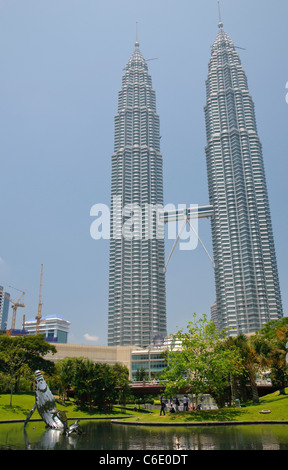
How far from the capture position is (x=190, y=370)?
47.7m

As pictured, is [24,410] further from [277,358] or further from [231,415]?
[277,358]

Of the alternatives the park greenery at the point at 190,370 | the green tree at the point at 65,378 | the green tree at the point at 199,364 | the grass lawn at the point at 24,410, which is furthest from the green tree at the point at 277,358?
the green tree at the point at 65,378

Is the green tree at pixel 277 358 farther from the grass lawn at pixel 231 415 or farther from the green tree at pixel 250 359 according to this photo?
the grass lawn at pixel 231 415

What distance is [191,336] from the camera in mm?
50406

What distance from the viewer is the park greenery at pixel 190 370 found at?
4766cm

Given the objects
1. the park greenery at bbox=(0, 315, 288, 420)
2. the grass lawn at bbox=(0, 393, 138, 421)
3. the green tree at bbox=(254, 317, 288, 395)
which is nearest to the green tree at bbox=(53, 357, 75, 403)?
the park greenery at bbox=(0, 315, 288, 420)

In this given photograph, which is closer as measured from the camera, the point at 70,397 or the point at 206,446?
the point at 206,446

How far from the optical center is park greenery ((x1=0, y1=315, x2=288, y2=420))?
47.7 meters

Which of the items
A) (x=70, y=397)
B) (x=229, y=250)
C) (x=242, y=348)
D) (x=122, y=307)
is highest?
(x=229, y=250)

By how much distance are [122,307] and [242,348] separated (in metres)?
148
